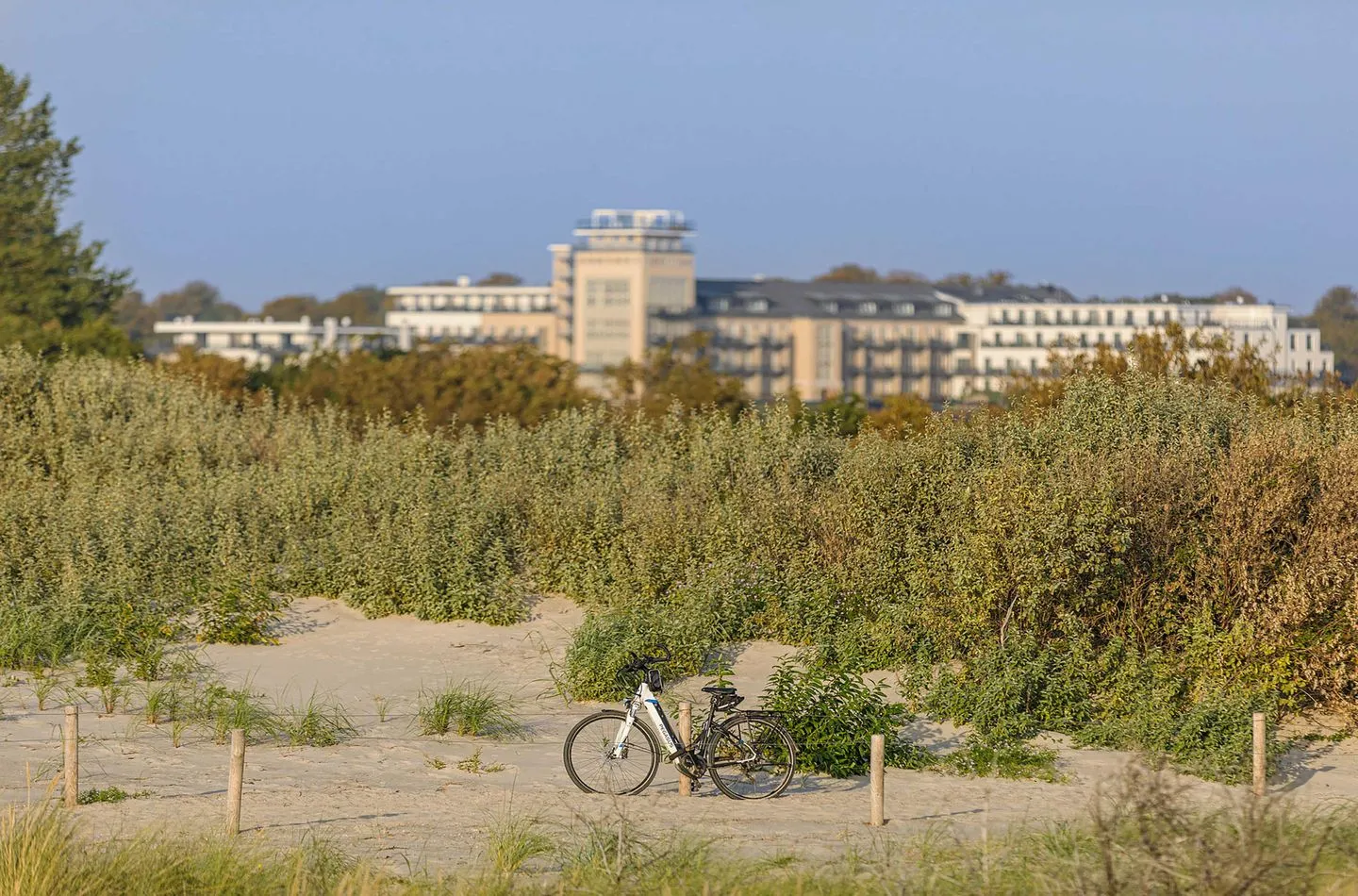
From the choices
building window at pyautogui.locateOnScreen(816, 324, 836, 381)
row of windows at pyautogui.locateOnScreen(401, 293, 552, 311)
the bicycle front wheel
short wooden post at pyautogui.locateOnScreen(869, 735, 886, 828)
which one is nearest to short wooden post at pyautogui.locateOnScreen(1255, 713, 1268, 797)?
short wooden post at pyautogui.locateOnScreen(869, 735, 886, 828)

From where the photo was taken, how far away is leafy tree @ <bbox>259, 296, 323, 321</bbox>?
18425cm

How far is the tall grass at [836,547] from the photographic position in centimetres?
1545

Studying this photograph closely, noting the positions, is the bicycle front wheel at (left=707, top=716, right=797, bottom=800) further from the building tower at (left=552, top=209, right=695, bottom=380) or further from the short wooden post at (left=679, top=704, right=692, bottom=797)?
the building tower at (left=552, top=209, right=695, bottom=380)

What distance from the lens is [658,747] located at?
12.8 metres

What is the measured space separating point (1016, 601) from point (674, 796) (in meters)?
4.32

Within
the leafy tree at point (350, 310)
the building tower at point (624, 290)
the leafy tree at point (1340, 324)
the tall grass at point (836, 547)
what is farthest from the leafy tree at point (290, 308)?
the tall grass at point (836, 547)

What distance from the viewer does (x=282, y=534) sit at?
68.5ft

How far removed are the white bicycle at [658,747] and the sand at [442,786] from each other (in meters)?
0.18

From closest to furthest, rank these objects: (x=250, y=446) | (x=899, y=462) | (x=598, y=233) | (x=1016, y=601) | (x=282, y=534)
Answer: (x=1016, y=601) < (x=899, y=462) < (x=282, y=534) < (x=250, y=446) < (x=598, y=233)

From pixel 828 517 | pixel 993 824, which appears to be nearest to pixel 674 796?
pixel 993 824

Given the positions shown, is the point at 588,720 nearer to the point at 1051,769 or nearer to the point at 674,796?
the point at 674,796

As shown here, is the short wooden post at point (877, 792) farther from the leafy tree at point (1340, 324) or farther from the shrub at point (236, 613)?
the leafy tree at point (1340, 324)


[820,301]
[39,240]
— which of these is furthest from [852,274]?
[39,240]

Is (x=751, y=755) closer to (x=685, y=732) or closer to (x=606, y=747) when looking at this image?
(x=685, y=732)
